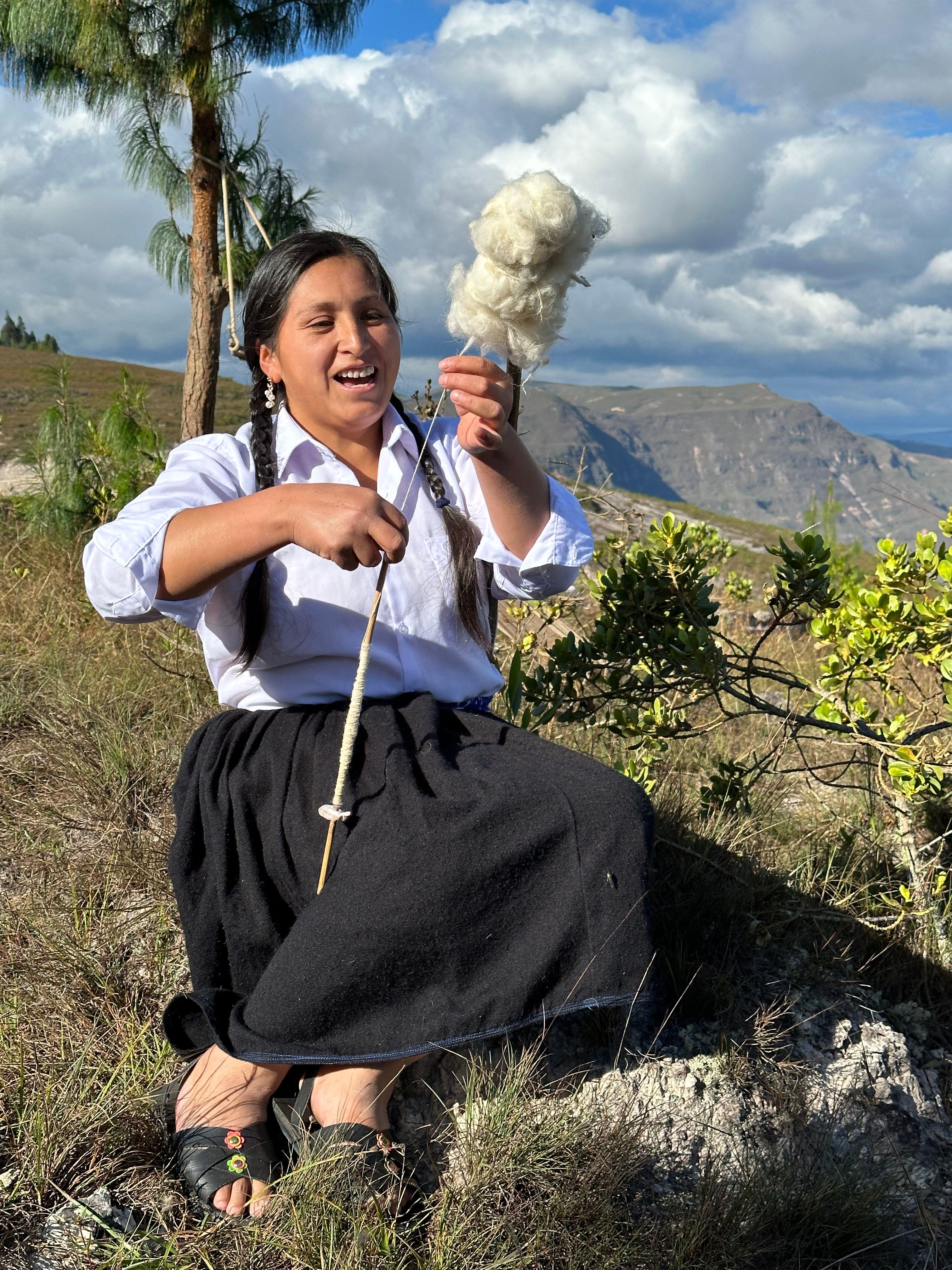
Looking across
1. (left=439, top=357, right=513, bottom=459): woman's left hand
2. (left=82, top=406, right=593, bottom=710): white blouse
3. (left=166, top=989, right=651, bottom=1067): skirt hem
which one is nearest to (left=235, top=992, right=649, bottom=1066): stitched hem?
(left=166, top=989, right=651, bottom=1067): skirt hem

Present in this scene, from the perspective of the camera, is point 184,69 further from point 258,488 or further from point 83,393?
point 83,393

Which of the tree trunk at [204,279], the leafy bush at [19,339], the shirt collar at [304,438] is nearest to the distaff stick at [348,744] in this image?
the shirt collar at [304,438]

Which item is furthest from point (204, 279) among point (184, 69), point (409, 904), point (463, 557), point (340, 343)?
point (409, 904)

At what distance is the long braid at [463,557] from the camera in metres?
2.09

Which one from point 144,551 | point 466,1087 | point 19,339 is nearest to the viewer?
point 144,551

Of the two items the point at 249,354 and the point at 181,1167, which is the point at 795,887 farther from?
the point at 249,354

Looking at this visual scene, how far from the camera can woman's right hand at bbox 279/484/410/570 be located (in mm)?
1606

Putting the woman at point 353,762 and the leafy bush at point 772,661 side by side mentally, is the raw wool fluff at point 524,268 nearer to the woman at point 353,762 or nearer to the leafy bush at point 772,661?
the woman at point 353,762

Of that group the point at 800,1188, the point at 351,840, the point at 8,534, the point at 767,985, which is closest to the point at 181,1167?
the point at 351,840

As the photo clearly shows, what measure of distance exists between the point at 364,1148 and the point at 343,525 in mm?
1067

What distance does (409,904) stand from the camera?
1671 millimetres

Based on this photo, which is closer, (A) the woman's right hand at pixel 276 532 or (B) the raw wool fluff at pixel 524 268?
(A) the woman's right hand at pixel 276 532

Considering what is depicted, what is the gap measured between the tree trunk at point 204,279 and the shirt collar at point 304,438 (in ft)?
12.2

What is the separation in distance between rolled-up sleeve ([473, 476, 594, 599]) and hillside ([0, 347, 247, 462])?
396 cm
